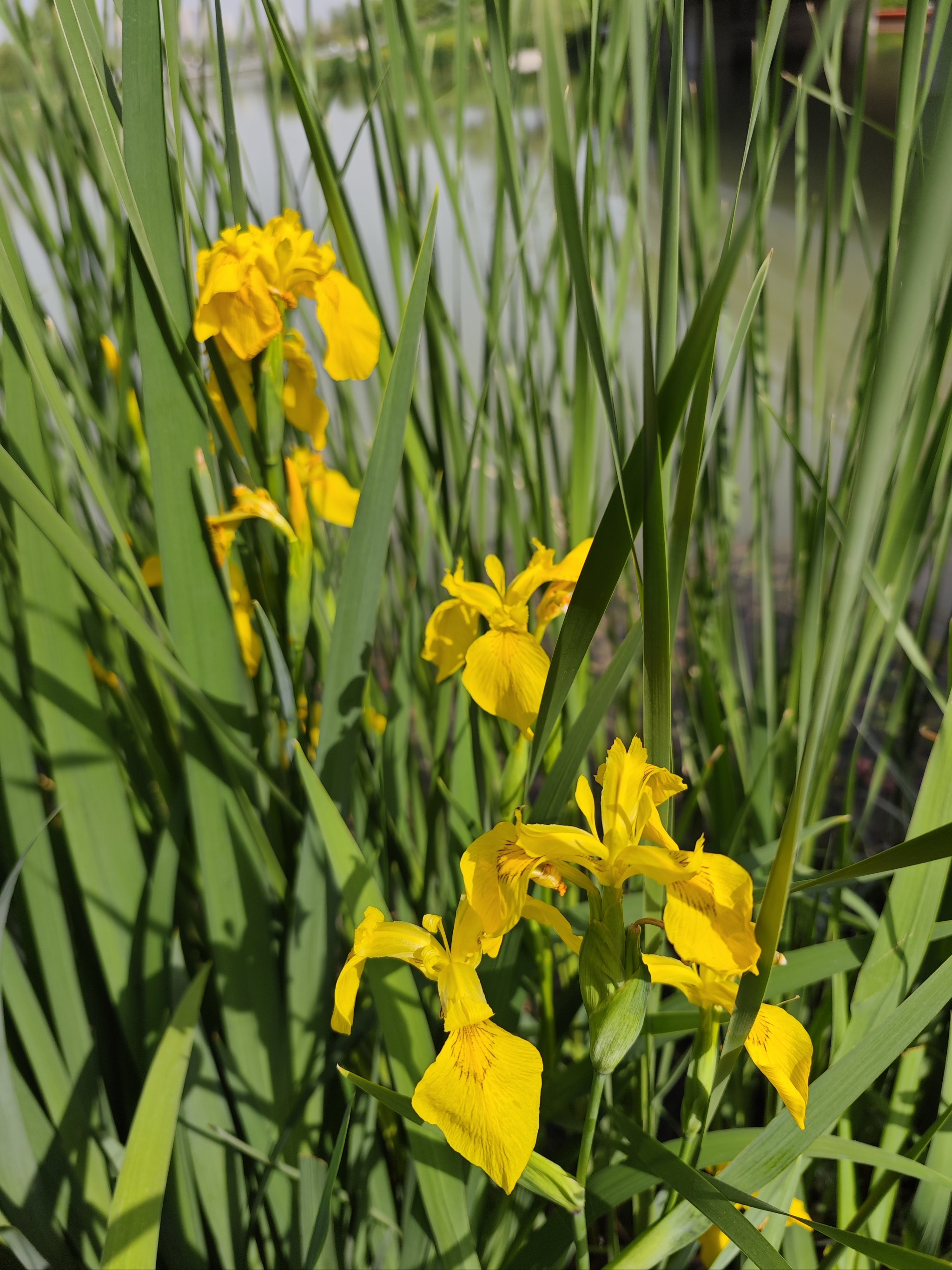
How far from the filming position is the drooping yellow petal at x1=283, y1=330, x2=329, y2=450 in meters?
0.50

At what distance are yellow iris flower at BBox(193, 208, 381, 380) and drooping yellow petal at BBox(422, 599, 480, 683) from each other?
0.16 metres

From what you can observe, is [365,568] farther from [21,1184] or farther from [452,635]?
[21,1184]

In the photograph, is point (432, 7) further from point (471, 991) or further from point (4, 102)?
point (471, 991)

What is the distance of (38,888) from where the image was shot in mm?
504

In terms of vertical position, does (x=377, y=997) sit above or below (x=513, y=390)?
below

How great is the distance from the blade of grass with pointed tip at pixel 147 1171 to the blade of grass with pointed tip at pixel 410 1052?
0.11 m

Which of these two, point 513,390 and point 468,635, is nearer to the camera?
point 468,635

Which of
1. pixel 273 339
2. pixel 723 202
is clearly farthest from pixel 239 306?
pixel 723 202

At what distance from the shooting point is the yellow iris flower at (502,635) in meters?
0.37

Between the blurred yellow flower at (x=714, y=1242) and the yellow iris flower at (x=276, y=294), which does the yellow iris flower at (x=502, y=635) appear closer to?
the yellow iris flower at (x=276, y=294)

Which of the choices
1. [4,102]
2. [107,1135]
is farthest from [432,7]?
[107,1135]

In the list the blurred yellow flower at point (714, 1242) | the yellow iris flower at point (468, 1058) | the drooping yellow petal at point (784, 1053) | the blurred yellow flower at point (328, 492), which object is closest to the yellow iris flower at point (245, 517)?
the blurred yellow flower at point (328, 492)

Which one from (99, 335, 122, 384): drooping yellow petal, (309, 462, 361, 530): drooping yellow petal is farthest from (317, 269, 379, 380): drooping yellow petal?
(99, 335, 122, 384): drooping yellow petal

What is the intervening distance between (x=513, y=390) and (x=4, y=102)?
19.1 inches
